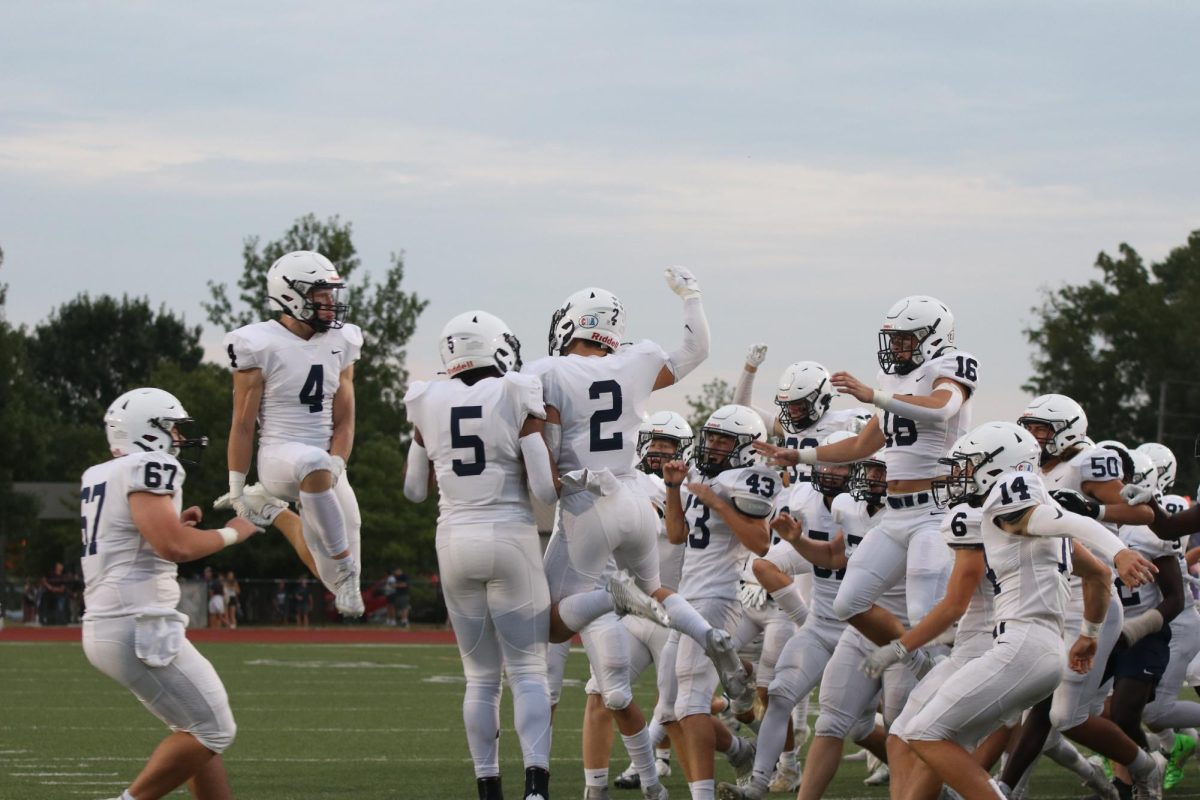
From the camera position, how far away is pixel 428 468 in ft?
29.5

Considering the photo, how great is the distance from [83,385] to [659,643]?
222 feet

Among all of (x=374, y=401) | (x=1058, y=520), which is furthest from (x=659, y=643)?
(x=374, y=401)

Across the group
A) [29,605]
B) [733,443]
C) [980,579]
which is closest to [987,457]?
[980,579]

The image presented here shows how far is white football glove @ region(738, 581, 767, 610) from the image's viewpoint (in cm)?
1143

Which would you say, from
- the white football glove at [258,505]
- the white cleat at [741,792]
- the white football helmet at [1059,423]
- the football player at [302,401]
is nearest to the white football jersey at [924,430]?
the white football helmet at [1059,423]

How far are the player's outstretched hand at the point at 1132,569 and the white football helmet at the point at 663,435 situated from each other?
4.01 m

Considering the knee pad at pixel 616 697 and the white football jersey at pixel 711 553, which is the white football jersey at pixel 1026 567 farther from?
the knee pad at pixel 616 697

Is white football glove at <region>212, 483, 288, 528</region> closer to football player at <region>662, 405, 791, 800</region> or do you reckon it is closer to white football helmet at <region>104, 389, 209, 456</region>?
white football helmet at <region>104, 389, 209, 456</region>

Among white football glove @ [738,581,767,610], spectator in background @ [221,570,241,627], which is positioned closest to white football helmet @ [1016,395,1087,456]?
white football glove @ [738,581,767,610]

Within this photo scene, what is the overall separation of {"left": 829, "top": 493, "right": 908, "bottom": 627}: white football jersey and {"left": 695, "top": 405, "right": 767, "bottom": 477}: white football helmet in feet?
2.07

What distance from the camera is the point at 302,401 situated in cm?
1034

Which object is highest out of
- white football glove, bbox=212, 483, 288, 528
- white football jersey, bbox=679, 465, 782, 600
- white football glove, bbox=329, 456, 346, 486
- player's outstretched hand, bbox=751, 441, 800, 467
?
player's outstretched hand, bbox=751, 441, 800, 467

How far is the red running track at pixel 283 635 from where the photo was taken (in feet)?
107

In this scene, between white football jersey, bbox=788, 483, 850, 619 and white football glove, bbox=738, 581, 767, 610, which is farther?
white football glove, bbox=738, 581, 767, 610
